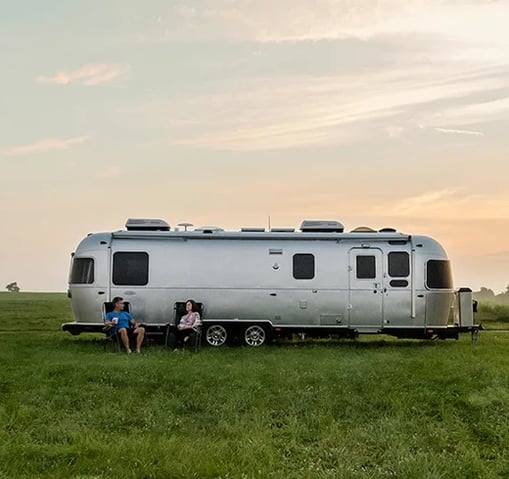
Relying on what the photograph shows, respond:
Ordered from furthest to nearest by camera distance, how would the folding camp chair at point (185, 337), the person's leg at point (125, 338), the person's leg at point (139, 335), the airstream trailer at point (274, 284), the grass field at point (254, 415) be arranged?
1. the airstream trailer at point (274, 284)
2. the folding camp chair at point (185, 337)
3. the person's leg at point (139, 335)
4. the person's leg at point (125, 338)
5. the grass field at point (254, 415)

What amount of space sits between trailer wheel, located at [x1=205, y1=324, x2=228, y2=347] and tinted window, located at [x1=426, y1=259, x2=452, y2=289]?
5397 mm

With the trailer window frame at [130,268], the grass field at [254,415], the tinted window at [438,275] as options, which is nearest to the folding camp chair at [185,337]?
the trailer window frame at [130,268]

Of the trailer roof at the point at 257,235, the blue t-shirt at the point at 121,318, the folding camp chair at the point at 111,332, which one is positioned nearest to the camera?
the blue t-shirt at the point at 121,318

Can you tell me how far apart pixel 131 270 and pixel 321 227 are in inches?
200

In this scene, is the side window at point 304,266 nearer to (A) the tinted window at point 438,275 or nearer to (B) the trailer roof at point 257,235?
(B) the trailer roof at point 257,235

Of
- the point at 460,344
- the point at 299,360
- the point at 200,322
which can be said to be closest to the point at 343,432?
the point at 299,360

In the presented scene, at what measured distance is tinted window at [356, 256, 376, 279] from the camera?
70.6 feet

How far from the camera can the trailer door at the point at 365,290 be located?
21.5 meters

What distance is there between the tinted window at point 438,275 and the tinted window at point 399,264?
572 mm

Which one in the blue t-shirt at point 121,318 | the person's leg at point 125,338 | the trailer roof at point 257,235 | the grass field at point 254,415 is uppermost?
the trailer roof at point 257,235

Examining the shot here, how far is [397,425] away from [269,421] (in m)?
1.93

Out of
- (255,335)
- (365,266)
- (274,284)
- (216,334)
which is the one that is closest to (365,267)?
(365,266)

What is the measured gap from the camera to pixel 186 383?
49.3ft

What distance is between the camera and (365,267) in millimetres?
21562
